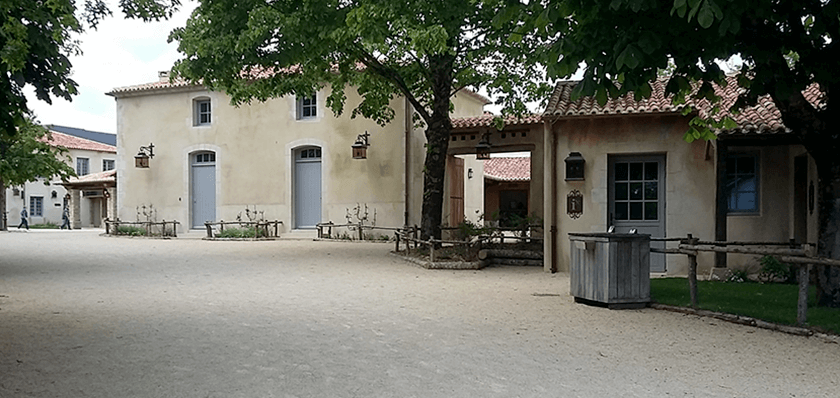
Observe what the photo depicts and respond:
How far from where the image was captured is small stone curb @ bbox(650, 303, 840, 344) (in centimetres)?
585

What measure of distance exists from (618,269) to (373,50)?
18.3 feet

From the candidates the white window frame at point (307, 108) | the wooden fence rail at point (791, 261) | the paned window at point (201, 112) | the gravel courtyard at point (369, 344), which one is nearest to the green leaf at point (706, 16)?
the gravel courtyard at point (369, 344)

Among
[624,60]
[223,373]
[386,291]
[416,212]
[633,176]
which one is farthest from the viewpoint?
[416,212]

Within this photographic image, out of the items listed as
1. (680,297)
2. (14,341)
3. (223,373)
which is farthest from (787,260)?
→ (14,341)

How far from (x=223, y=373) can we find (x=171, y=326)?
200cm

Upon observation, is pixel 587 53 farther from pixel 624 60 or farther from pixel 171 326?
pixel 171 326

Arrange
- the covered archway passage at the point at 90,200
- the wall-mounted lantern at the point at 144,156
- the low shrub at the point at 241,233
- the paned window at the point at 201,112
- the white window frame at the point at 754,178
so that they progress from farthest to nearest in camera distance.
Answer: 1. the covered archway passage at the point at 90,200
2. the paned window at the point at 201,112
3. the wall-mounted lantern at the point at 144,156
4. the low shrub at the point at 241,233
5. the white window frame at the point at 754,178

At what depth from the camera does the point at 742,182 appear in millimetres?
10633

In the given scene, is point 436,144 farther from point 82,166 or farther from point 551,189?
point 82,166

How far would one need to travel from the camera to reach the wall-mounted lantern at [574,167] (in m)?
10.9

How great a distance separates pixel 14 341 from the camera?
555 centimetres

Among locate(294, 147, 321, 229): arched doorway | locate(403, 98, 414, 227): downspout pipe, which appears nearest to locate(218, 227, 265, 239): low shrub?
locate(294, 147, 321, 229): arched doorway

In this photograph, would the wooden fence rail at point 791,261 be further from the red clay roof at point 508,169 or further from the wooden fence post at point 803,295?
the red clay roof at point 508,169

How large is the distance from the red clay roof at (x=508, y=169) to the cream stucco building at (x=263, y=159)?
383cm
